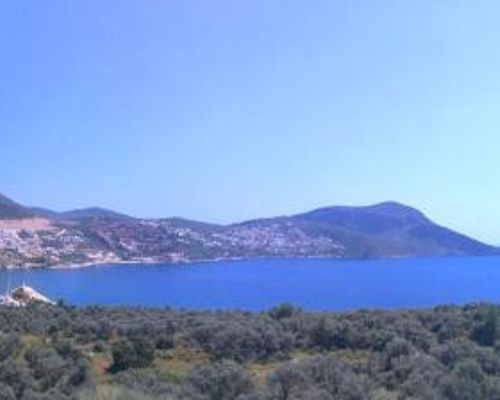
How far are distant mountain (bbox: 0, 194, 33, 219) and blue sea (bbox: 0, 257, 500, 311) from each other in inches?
1304

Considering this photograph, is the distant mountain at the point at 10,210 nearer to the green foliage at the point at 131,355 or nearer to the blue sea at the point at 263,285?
the blue sea at the point at 263,285

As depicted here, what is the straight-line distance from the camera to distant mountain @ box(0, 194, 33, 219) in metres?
180

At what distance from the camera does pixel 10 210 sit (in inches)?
7283

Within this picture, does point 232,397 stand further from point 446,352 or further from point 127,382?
point 446,352

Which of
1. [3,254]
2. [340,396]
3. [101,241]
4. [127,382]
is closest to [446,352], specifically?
[340,396]

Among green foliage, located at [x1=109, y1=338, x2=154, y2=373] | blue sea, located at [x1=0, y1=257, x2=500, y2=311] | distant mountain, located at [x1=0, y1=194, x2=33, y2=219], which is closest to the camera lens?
→ green foliage, located at [x1=109, y1=338, x2=154, y2=373]

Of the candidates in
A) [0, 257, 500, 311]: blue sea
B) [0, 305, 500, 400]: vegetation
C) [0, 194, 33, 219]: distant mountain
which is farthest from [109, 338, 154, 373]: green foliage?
[0, 194, 33, 219]: distant mountain

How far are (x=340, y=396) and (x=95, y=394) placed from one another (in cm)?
540

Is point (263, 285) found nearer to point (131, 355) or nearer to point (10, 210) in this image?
point (10, 210)

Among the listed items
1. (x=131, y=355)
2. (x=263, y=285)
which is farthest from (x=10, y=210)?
(x=131, y=355)

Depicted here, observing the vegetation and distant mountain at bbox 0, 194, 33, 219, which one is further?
distant mountain at bbox 0, 194, 33, 219

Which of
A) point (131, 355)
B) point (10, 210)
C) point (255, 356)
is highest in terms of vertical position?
point (10, 210)

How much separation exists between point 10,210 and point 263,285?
86.3 metres

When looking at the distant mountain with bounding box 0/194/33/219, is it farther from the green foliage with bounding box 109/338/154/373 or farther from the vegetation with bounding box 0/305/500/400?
the green foliage with bounding box 109/338/154/373
